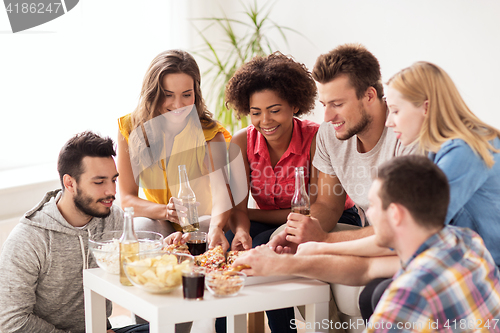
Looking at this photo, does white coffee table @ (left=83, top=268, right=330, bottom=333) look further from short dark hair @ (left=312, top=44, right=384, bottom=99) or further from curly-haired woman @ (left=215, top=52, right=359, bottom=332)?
short dark hair @ (left=312, top=44, right=384, bottom=99)

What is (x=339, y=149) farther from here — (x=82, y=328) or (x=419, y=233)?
(x=82, y=328)

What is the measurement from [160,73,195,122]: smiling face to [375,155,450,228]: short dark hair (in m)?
1.51

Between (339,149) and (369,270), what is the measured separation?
2.51 feet

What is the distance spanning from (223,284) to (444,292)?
591 millimetres

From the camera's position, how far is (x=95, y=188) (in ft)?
6.60

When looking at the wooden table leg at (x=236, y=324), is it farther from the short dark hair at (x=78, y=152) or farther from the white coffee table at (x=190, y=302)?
the short dark hair at (x=78, y=152)

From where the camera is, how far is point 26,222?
1940mm

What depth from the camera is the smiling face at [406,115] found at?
5.33 feet

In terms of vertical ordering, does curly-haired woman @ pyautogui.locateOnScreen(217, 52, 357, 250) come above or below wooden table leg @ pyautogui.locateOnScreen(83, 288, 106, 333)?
above

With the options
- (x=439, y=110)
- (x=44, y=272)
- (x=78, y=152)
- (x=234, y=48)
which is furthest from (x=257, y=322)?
(x=234, y=48)

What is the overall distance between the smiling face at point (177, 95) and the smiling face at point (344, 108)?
0.75 metres

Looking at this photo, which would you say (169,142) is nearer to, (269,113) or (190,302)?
(269,113)

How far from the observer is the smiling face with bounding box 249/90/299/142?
7.88 ft

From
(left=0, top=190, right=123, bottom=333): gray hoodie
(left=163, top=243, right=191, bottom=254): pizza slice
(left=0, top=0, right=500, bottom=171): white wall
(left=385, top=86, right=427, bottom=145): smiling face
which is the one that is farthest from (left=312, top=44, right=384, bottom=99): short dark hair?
(left=0, top=190, right=123, bottom=333): gray hoodie
